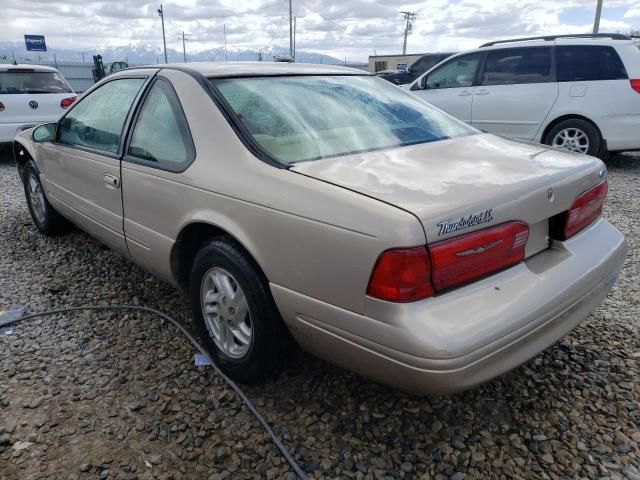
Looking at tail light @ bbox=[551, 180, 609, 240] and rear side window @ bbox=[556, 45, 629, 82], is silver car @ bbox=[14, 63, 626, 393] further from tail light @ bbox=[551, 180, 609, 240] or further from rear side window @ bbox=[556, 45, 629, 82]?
rear side window @ bbox=[556, 45, 629, 82]

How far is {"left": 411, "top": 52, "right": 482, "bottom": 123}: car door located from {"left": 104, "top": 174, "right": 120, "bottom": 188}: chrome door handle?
5.98 meters

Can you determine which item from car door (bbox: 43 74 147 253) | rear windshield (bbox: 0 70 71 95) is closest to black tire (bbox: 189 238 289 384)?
car door (bbox: 43 74 147 253)

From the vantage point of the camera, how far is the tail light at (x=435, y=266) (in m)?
1.66

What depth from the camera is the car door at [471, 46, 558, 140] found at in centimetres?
702

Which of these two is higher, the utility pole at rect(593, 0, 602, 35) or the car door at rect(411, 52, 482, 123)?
the utility pole at rect(593, 0, 602, 35)

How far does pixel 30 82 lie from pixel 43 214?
192 inches

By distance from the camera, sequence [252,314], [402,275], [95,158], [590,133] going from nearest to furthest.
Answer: [402,275] → [252,314] → [95,158] → [590,133]

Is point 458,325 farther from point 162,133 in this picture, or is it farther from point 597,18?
point 597,18

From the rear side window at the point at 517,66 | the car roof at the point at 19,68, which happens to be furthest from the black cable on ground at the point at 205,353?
the car roof at the point at 19,68

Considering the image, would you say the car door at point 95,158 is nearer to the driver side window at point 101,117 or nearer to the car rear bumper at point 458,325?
the driver side window at point 101,117

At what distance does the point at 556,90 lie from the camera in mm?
6902

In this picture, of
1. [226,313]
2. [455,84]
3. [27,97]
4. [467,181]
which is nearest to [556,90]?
[455,84]

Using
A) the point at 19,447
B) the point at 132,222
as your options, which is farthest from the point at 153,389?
the point at 132,222

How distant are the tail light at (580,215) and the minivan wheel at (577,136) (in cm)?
478
